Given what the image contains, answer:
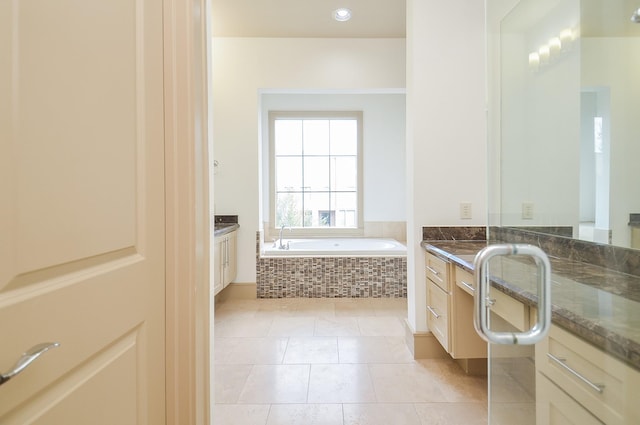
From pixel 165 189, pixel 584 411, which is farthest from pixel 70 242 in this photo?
pixel 584 411

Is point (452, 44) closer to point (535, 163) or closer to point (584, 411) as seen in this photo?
point (535, 163)

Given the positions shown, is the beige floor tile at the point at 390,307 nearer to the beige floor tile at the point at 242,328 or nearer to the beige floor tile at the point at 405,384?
the beige floor tile at the point at 405,384

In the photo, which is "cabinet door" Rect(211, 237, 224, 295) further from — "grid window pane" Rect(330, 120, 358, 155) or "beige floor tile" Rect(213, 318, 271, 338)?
"grid window pane" Rect(330, 120, 358, 155)

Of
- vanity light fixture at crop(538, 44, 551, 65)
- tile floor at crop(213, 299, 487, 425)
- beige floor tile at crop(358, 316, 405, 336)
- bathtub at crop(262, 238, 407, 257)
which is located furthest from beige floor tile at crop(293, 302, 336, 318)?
vanity light fixture at crop(538, 44, 551, 65)

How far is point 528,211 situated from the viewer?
4.35 ft

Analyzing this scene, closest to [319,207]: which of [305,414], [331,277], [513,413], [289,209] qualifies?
[289,209]

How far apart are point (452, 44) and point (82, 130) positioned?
96.3 inches

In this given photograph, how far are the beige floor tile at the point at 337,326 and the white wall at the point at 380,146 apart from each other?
2.06m

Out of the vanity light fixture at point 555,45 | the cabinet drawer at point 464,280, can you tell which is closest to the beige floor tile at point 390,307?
the cabinet drawer at point 464,280

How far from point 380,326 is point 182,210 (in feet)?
7.50

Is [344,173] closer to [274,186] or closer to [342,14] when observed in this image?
[274,186]

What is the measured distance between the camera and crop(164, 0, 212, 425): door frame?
104cm

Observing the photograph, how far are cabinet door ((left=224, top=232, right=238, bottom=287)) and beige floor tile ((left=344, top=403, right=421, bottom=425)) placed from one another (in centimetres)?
193

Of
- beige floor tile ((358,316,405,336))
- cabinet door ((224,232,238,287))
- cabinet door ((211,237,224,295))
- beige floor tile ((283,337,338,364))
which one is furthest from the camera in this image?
cabinet door ((224,232,238,287))
